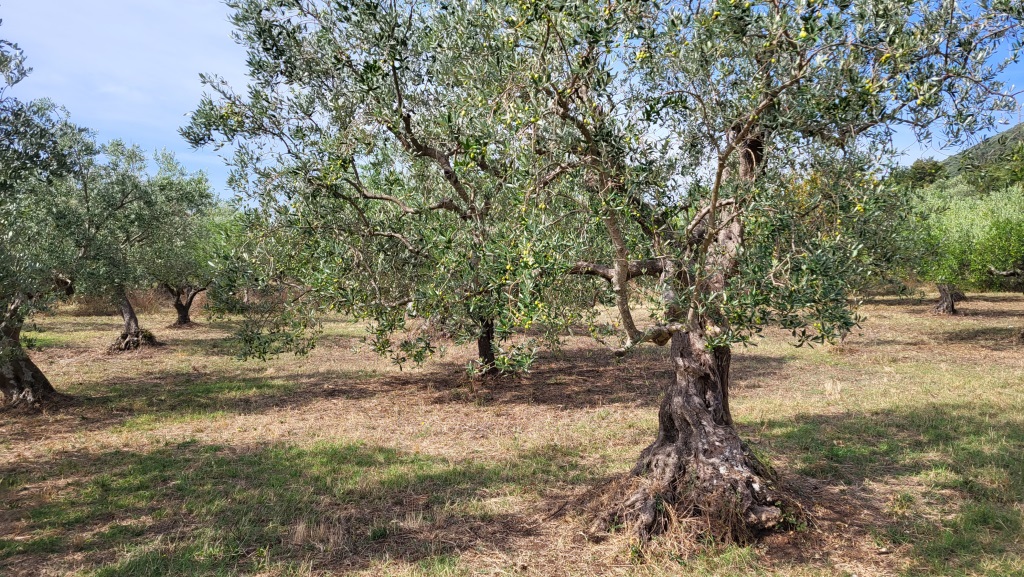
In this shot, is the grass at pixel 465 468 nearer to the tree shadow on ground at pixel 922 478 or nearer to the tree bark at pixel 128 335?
the tree shadow on ground at pixel 922 478

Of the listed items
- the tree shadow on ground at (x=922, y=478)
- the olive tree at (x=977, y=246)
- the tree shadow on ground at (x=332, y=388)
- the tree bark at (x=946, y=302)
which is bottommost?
the tree shadow on ground at (x=922, y=478)

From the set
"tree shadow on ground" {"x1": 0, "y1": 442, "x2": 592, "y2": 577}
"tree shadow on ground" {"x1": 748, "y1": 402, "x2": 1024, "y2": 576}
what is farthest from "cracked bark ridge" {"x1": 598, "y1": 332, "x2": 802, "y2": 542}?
"tree shadow on ground" {"x1": 0, "y1": 442, "x2": 592, "y2": 577}

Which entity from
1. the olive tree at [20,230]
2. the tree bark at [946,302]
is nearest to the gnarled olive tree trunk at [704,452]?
the olive tree at [20,230]

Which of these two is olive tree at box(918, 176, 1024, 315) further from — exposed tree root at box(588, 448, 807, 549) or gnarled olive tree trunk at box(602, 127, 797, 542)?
exposed tree root at box(588, 448, 807, 549)

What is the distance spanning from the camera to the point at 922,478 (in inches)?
367

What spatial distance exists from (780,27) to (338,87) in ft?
27.3

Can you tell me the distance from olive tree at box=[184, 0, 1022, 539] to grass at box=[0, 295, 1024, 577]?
136 cm

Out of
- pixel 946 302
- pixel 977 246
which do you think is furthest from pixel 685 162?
pixel 946 302

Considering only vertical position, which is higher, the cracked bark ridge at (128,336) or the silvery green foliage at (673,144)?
the silvery green foliage at (673,144)

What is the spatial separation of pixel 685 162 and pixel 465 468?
6524 millimetres

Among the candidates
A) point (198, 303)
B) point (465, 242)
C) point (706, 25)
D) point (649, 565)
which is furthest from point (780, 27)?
point (198, 303)

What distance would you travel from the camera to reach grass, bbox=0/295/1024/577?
7105 mm

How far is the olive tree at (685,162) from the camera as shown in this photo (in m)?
5.86

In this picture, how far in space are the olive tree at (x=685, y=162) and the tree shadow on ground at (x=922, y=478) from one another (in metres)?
1.58
